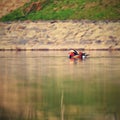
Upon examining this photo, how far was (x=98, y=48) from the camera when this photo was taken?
43281 millimetres

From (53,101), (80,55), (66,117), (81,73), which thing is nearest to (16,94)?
(53,101)

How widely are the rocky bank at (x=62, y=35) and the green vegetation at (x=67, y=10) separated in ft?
4.93

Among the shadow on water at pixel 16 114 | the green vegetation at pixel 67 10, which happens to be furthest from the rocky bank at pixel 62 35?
the shadow on water at pixel 16 114

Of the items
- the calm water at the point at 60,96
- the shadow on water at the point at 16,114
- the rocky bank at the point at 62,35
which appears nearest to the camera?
the shadow on water at the point at 16,114

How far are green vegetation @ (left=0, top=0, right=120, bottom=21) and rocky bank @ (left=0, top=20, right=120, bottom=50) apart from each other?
1502 mm

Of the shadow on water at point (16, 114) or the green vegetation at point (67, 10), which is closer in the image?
the shadow on water at point (16, 114)

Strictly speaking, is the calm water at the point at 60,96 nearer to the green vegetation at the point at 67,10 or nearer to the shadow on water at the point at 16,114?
the shadow on water at the point at 16,114

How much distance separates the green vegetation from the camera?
156 feet

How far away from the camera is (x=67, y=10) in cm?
4916

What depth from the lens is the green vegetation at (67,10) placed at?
4747 cm

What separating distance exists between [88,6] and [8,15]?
6.77m

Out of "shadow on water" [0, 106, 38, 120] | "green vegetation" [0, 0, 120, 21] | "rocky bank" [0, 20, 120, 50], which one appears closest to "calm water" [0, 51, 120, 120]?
"shadow on water" [0, 106, 38, 120]

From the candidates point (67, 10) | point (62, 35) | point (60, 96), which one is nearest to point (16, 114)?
point (60, 96)

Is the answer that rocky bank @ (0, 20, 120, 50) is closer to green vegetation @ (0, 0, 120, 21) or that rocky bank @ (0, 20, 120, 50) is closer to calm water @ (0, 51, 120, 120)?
green vegetation @ (0, 0, 120, 21)
